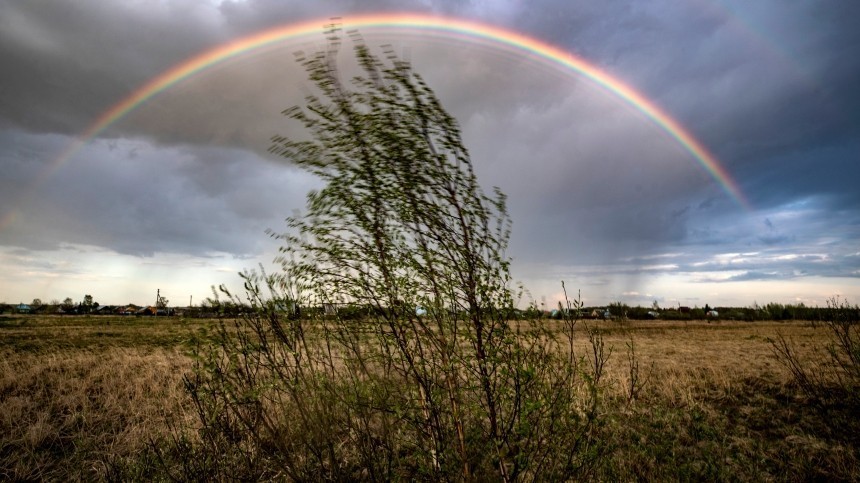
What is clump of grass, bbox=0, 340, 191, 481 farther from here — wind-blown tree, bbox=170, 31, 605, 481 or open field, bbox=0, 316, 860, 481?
wind-blown tree, bbox=170, 31, 605, 481

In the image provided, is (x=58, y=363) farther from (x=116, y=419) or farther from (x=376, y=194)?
(x=376, y=194)

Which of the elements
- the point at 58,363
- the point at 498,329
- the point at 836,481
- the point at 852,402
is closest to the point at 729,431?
the point at 836,481

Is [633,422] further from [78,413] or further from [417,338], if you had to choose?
[78,413]

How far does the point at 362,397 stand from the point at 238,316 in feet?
6.39

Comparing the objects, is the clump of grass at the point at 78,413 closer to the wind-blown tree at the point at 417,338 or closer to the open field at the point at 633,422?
the open field at the point at 633,422

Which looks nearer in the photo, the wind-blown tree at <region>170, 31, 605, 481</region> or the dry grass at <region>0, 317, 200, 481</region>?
the wind-blown tree at <region>170, 31, 605, 481</region>

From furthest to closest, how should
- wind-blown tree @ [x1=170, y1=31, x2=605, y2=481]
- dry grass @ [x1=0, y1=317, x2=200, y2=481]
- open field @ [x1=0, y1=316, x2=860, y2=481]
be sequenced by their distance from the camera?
dry grass @ [x1=0, y1=317, x2=200, y2=481] → open field @ [x1=0, y1=316, x2=860, y2=481] → wind-blown tree @ [x1=170, y1=31, x2=605, y2=481]

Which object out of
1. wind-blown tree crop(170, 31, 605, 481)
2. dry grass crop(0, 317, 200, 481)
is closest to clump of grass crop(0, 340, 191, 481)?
dry grass crop(0, 317, 200, 481)

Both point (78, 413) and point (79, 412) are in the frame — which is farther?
point (79, 412)

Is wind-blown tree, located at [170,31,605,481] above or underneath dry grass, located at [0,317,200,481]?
above

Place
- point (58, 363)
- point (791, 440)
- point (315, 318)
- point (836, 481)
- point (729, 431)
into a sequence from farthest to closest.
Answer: point (58, 363) → point (729, 431) → point (791, 440) → point (836, 481) → point (315, 318)

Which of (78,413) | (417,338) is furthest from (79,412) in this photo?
(417,338)

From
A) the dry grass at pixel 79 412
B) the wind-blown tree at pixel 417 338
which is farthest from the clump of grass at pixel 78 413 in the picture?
the wind-blown tree at pixel 417 338

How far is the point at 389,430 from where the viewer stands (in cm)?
469
